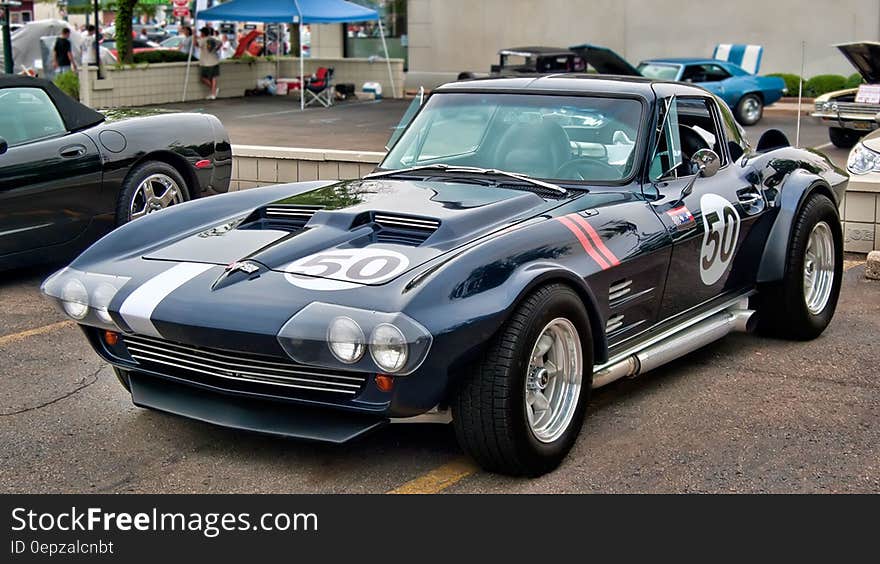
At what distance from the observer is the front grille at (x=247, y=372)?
4.12 metres

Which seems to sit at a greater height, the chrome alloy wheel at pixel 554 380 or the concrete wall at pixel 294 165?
the concrete wall at pixel 294 165

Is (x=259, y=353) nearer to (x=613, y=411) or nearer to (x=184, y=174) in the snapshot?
(x=613, y=411)

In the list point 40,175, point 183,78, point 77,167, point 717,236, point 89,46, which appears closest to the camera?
point 717,236

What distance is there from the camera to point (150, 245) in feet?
16.5

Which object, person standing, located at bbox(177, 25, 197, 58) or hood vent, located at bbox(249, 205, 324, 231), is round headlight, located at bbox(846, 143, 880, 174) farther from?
person standing, located at bbox(177, 25, 197, 58)

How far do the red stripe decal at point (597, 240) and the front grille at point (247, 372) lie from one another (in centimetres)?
127

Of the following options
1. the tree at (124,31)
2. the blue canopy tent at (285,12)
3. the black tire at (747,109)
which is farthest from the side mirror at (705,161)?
the tree at (124,31)

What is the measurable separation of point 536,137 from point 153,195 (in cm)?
398

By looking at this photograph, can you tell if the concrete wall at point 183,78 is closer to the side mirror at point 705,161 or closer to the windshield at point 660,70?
the windshield at point 660,70

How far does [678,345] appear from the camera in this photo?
5.41 m

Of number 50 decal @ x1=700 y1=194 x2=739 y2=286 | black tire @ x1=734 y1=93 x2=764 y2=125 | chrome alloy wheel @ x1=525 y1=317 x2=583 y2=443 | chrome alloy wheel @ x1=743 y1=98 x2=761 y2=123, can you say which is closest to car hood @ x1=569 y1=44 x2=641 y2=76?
black tire @ x1=734 y1=93 x2=764 y2=125

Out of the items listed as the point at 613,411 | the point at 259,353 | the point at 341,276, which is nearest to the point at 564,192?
the point at 613,411

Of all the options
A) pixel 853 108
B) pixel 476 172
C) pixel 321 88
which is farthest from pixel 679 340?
pixel 321 88

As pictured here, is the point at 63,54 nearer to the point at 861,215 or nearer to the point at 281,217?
the point at 861,215
